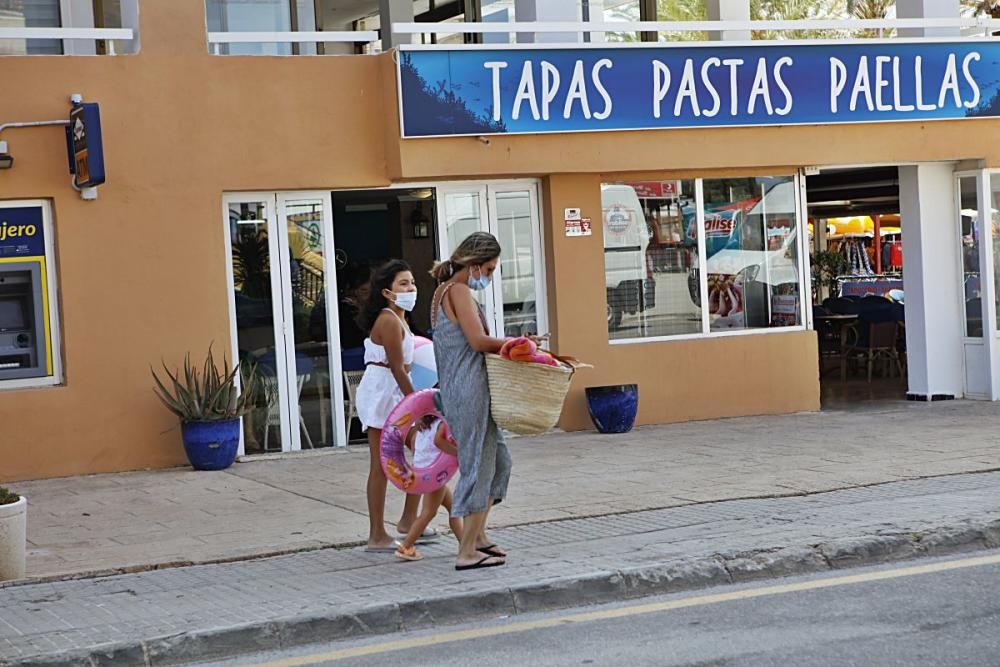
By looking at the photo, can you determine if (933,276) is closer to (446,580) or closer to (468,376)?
(468,376)

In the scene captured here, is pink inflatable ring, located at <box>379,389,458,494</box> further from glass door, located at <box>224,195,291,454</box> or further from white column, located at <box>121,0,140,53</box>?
white column, located at <box>121,0,140,53</box>

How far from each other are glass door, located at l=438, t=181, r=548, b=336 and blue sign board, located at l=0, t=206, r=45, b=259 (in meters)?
3.85

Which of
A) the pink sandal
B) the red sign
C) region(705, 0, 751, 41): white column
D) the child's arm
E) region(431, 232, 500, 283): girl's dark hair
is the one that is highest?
region(705, 0, 751, 41): white column

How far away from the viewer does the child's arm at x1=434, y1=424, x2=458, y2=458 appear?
7.72 metres

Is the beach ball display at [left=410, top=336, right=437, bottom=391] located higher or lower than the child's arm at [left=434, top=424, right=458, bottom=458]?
higher

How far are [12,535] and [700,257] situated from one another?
8.71 metres

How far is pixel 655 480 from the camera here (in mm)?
10688

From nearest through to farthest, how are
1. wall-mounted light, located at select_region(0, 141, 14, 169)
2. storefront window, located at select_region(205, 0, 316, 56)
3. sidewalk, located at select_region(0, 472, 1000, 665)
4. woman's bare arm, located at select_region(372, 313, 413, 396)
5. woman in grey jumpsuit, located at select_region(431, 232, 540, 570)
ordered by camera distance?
sidewalk, located at select_region(0, 472, 1000, 665) < woman in grey jumpsuit, located at select_region(431, 232, 540, 570) < woman's bare arm, located at select_region(372, 313, 413, 396) < wall-mounted light, located at select_region(0, 141, 14, 169) < storefront window, located at select_region(205, 0, 316, 56)

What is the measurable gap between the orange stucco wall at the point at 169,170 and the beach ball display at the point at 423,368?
4.86 m

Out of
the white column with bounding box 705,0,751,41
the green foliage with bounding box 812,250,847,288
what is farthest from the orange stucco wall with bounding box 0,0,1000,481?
A: the green foliage with bounding box 812,250,847,288

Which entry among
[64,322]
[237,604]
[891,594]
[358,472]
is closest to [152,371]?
[64,322]

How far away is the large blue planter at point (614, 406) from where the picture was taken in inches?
535

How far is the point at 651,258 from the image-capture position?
1460cm

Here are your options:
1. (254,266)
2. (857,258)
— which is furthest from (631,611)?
(857,258)
